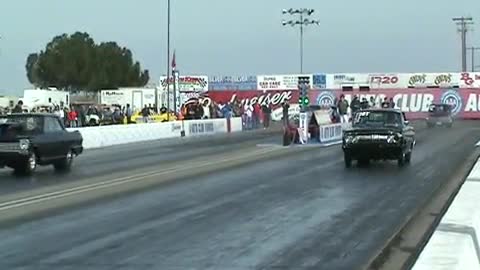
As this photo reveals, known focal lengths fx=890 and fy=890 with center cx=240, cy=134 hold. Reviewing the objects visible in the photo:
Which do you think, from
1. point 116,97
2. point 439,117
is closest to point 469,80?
point 439,117

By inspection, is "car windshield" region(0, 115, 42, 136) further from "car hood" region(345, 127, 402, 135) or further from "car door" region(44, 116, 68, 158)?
"car hood" region(345, 127, 402, 135)

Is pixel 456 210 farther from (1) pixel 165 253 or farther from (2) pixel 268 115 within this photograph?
(2) pixel 268 115

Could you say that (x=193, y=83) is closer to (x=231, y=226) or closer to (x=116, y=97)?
(x=116, y=97)

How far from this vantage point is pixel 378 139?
23.8 metres

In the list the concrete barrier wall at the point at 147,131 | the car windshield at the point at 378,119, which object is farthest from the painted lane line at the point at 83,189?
the concrete barrier wall at the point at 147,131

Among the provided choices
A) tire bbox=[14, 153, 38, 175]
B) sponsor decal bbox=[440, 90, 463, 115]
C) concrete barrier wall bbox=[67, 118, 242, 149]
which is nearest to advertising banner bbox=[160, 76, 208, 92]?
sponsor decal bbox=[440, 90, 463, 115]

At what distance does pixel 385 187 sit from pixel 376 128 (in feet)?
20.6

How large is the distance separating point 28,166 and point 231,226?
1117 centimetres

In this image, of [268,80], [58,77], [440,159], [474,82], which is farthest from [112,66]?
[440,159]

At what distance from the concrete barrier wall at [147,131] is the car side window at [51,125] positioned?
832 cm

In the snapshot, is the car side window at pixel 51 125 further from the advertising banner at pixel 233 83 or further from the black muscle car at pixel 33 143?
the advertising banner at pixel 233 83

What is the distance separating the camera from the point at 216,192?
55.6ft

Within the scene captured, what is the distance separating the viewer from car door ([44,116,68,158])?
75.9 feet

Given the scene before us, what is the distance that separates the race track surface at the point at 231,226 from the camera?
973 centimetres
